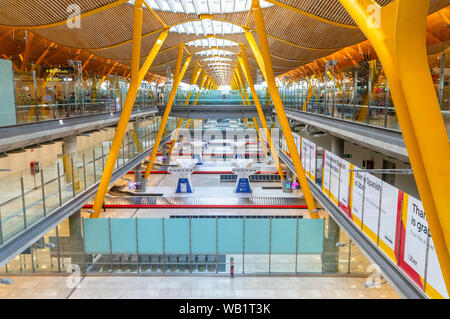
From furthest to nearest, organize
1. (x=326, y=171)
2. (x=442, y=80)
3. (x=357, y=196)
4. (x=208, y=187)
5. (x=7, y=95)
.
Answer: (x=208, y=187), (x=326, y=171), (x=7, y=95), (x=357, y=196), (x=442, y=80)

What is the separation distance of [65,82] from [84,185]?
425 cm

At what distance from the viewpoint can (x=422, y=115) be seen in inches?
164

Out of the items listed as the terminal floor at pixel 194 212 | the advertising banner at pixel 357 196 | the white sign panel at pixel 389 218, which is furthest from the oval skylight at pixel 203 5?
the white sign panel at pixel 389 218

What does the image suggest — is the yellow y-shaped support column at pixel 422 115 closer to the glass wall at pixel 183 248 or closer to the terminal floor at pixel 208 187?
the glass wall at pixel 183 248

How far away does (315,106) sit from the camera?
18406mm

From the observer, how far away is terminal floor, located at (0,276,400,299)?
551 inches

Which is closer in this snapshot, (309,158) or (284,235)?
(284,235)

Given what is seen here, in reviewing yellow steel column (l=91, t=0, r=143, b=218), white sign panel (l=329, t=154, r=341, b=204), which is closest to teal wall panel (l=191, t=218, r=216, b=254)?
yellow steel column (l=91, t=0, r=143, b=218)

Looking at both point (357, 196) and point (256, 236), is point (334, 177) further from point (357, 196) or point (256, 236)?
point (256, 236)

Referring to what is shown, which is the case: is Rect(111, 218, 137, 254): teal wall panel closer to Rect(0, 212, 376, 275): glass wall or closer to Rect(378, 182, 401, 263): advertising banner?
Rect(0, 212, 376, 275): glass wall

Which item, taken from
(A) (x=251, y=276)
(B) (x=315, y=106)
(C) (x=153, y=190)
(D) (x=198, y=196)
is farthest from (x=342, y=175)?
(C) (x=153, y=190)

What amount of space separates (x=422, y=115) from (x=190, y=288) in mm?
12459

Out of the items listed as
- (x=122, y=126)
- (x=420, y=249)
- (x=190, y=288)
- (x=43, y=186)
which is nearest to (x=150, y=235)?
(x=190, y=288)
